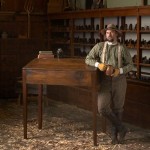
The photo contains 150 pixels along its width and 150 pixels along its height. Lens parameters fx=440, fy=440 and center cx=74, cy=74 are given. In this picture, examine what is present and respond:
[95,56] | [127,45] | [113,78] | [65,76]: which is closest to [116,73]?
[113,78]

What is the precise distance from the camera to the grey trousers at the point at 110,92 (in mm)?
5602

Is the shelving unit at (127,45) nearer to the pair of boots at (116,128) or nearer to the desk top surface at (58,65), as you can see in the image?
the pair of boots at (116,128)

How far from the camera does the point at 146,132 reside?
6.50m

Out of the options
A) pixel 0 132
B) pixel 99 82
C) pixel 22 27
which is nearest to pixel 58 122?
pixel 0 132

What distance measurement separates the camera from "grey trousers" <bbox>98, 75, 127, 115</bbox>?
5.60 m

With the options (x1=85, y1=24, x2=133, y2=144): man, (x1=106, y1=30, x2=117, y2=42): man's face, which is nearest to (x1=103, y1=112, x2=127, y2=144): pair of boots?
(x1=85, y1=24, x2=133, y2=144): man

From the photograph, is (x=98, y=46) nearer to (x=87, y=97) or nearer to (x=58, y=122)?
(x=58, y=122)

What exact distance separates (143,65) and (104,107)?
1.59 metres

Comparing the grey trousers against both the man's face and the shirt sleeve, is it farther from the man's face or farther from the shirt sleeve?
the man's face

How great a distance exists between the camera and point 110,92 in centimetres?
566

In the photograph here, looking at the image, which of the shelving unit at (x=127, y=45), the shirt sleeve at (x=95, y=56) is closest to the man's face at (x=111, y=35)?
the shirt sleeve at (x=95, y=56)

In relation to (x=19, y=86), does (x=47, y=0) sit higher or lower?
higher

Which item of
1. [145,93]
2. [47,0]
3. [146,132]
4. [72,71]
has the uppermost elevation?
[47,0]

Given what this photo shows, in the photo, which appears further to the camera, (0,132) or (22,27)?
(22,27)
